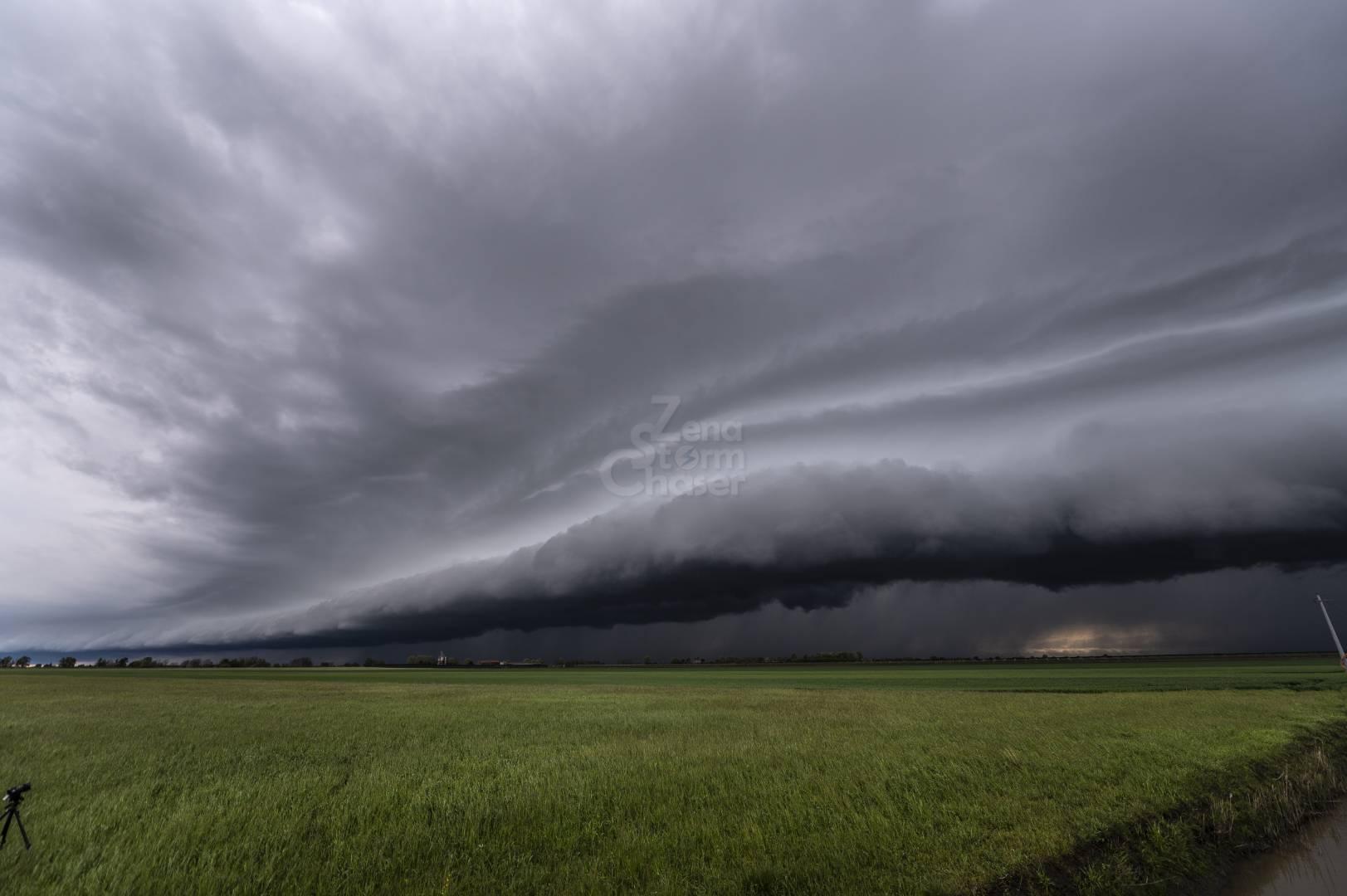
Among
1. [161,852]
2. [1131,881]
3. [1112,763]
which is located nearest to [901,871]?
[1131,881]

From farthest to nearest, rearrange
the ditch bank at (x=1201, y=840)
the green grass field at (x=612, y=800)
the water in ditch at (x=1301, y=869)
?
the water in ditch at (x=1301, y=869)
the ditch bank at (x=1201, y=840)
the green grass field at (x=612, y=800)

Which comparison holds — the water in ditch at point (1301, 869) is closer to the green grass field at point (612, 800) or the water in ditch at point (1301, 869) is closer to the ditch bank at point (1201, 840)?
the ditch bank at point (1201, 840)

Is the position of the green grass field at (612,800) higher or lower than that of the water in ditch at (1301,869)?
higher

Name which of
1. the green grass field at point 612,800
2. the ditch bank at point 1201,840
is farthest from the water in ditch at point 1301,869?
the green grass field at point 612,800

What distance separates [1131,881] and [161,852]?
20.8 metres

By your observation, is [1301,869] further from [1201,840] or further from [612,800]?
[612,800]

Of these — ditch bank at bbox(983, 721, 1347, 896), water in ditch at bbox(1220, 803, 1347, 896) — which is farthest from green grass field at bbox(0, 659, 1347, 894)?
water in ditch at bbox(1220, 803, 1347, 896)

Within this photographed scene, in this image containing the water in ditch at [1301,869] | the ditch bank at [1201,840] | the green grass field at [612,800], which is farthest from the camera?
the water in ditch at [1301,869]

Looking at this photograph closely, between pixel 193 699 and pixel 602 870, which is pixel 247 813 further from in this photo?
pixel 193 699

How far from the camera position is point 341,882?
1180 cm

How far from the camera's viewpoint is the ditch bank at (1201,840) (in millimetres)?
12258

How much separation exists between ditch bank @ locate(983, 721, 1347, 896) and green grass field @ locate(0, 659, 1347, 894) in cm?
13

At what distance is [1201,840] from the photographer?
49.6ft

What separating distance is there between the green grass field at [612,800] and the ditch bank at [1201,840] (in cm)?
13
